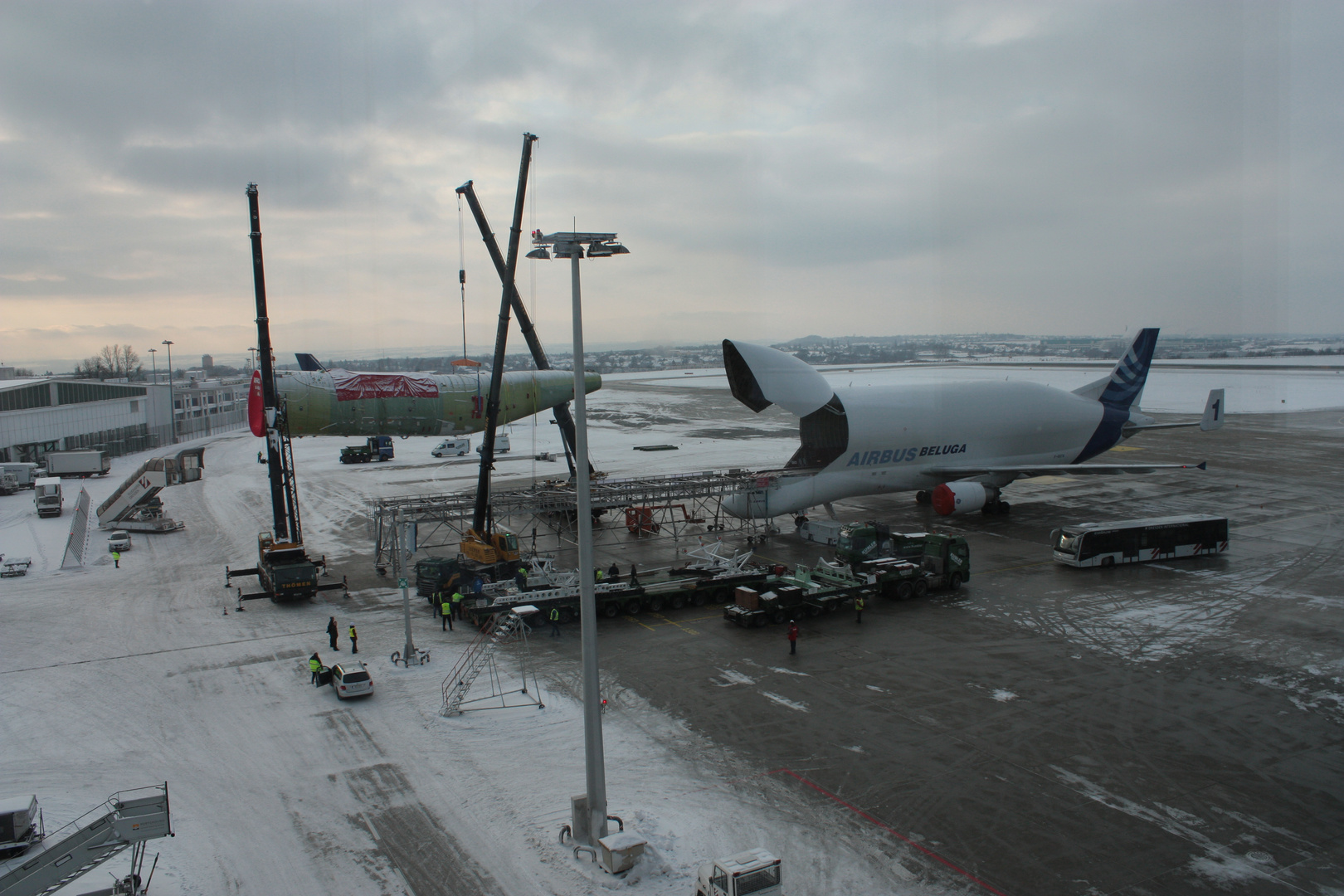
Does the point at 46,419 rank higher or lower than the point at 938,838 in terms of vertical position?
higher

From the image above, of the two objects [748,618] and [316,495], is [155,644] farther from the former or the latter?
[316,495]

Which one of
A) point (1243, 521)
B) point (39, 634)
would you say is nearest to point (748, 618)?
point (39, 634)

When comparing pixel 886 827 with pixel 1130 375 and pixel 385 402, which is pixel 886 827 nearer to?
pixel 385 402

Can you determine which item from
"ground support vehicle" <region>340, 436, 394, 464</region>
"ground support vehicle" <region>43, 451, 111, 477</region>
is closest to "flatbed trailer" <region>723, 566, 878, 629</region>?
"ground support vehicle" <region>340, 436, 394, 464</region>

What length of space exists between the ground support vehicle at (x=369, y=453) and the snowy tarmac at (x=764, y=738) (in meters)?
31.4

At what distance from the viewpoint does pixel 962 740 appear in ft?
56.1

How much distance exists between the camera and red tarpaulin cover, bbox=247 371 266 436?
31.6 meters

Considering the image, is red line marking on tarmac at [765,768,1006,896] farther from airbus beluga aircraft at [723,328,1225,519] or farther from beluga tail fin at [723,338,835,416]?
beluga tail fin at [723,338,835,416]

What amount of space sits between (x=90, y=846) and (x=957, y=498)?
3444 cm

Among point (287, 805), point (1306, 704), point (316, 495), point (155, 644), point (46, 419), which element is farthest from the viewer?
point (46, 419)

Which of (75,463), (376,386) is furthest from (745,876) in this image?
(75,463)

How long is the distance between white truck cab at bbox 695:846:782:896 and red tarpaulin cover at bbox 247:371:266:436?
26.7 meters

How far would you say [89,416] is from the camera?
68750 mm

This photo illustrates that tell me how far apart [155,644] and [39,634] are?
442 centimetres
